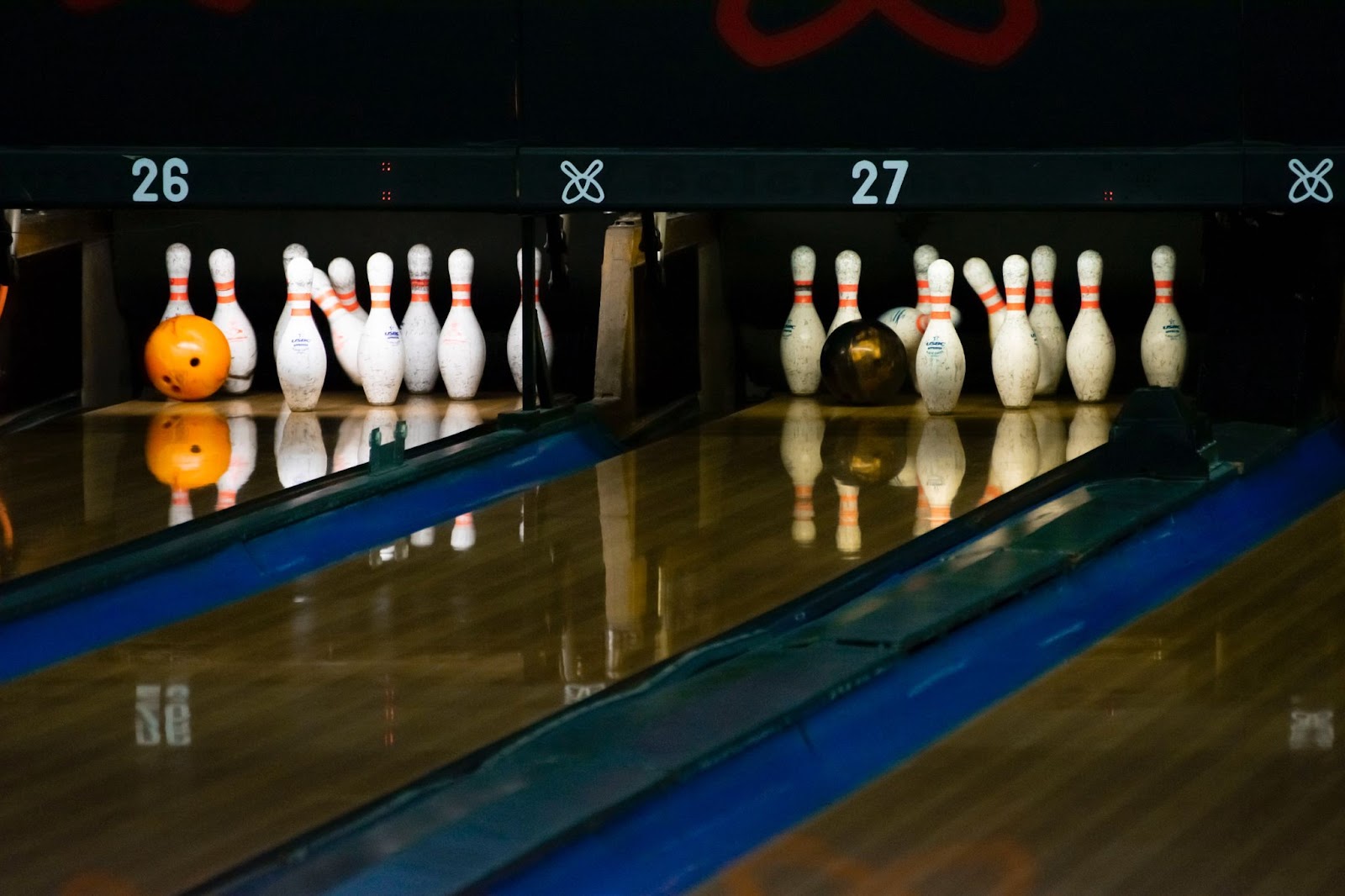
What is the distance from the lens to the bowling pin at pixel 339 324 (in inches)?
150

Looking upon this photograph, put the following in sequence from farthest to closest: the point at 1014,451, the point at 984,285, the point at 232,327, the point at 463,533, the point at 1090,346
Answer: the point at 232,327 < the point at 984,285 < the point at 1090,346 < the point at 1014,451 < the point at 463,533

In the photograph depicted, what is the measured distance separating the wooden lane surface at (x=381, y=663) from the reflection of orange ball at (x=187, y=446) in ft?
1.69

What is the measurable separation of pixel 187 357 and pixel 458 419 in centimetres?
60

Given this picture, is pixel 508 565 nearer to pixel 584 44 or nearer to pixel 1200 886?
pixel 584 44

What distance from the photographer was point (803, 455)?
3.07 m

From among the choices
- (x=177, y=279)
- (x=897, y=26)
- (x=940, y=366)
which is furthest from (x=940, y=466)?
(x=177, y=279)

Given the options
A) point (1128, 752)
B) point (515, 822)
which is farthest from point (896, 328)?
point (515, 822)

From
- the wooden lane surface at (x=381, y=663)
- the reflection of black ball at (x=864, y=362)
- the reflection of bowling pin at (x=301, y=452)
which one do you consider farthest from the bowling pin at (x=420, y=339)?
the wooden lane surface at (x=381, y=663)

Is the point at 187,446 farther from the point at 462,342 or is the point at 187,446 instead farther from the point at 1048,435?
the point at 1048,435

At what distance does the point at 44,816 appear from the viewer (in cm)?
150

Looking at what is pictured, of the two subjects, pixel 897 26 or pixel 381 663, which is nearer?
pixel 381 663

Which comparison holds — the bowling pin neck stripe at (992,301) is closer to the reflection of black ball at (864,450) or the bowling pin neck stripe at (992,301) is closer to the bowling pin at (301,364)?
the reflection of black ball at (864,450)

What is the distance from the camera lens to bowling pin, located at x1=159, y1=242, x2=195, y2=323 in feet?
12.5

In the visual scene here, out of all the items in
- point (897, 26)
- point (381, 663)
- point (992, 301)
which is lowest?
point (381, 663)
